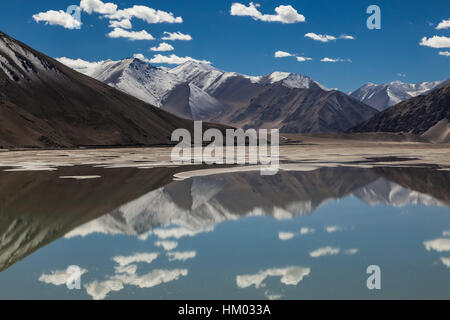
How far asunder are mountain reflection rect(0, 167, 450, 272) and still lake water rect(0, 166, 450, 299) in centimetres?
7

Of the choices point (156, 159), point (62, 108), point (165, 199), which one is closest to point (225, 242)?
point (165, 199)

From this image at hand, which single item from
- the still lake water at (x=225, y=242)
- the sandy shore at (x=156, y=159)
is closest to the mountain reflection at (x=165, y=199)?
the still lake water at (x=225, y=242)

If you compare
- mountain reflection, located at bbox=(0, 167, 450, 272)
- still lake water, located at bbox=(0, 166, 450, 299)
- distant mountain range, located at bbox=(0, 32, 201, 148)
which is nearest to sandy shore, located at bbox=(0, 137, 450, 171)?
mountain reflection, located at bbox=(0, 167, 450, 272)

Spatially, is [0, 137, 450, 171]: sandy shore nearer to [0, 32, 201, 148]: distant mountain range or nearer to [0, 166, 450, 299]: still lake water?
[0, 166, 450, 299]: still lake water

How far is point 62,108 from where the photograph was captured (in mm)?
121125

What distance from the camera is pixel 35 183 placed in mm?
31047

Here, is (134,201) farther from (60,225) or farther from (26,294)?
(26,294)

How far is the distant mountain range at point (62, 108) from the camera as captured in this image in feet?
324

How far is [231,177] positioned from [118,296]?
84.7 feet

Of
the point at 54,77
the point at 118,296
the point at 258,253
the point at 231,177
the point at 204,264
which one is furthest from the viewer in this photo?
the point at 54,77

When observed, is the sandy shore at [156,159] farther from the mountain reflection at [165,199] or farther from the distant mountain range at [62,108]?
the distant mountain range at [62,108]

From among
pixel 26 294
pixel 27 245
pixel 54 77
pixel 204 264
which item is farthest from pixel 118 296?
pixel 54 77

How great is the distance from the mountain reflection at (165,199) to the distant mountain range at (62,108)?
65.7m
